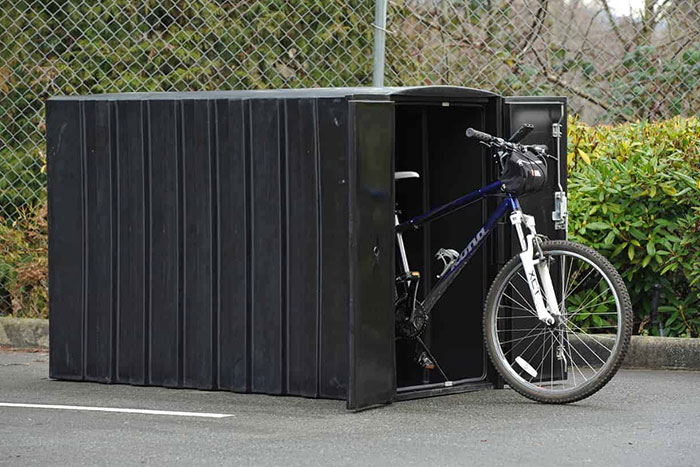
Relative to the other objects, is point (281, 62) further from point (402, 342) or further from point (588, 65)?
point (402, 342)

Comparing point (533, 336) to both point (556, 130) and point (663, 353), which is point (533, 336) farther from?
point (663, 353)

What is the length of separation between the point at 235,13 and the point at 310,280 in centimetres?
338

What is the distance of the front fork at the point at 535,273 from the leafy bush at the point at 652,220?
1.63 metres

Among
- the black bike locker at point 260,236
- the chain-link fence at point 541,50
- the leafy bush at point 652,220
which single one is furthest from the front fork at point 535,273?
the chain-link fence at point 541,50

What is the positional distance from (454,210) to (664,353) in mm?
1756

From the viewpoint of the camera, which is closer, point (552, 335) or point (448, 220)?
point (552, 335)

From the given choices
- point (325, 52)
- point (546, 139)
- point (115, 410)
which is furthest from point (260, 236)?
point (325, 52)

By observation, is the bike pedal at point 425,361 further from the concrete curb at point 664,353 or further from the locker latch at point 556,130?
the concrete curb at point 664,353

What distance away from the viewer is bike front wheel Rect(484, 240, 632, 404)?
6613 mm

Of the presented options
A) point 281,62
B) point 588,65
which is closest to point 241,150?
point 281,62

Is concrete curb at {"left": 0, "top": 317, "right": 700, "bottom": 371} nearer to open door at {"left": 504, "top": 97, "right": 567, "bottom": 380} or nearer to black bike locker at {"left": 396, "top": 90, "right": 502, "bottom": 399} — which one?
open door at {"left": 504, "top": 97, "right": 567, "bottom": 380}

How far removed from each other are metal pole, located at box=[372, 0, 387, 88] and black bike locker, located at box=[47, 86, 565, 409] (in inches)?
57.1

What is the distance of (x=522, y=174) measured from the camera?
682 centimetres

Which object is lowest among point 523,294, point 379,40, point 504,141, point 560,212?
point 523,294
